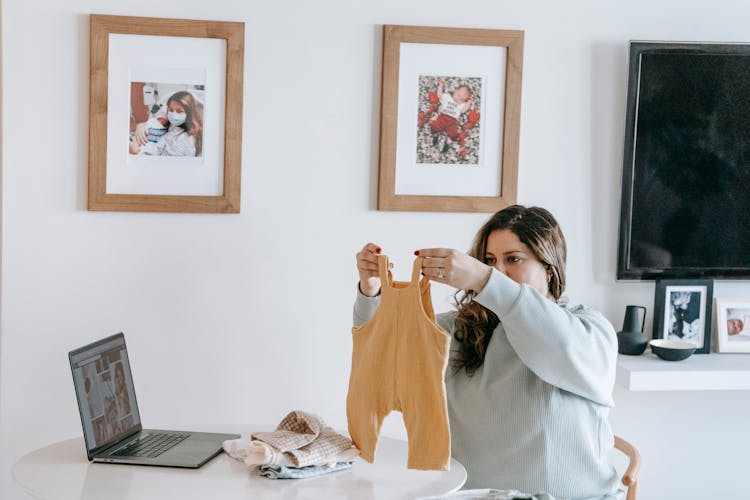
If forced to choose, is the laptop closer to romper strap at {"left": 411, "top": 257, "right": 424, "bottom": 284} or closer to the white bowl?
romper strap at {"left": 411, "top": 257, "right": 424, "bottom": 284}

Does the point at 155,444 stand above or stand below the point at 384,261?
below

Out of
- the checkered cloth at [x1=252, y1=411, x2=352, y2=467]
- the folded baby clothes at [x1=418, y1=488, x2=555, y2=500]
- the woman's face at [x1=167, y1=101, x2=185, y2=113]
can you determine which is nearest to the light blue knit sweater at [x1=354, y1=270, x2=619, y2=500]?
the checkered cloth at [x1=252, y1=411, x2=352, y2=467]

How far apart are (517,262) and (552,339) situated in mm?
245

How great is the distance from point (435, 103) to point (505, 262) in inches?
27.4

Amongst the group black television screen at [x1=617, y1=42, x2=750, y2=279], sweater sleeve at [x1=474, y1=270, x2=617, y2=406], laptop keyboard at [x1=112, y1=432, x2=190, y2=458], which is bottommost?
laptop keyboard at [x1=112, y1=432, x2=190, y2=458]

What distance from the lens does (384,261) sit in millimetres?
2061

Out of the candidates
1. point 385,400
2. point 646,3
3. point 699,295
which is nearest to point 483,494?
point 385,400

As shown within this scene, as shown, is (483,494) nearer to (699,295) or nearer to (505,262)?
(505,262)

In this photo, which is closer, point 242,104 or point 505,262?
point 505,262

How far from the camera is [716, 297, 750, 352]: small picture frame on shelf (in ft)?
9.45

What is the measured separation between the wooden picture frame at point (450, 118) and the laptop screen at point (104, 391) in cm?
89

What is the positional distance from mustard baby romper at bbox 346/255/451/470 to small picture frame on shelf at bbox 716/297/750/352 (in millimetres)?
1275

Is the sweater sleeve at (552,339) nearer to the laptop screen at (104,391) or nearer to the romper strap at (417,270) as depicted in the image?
the romper strap at (417,270)

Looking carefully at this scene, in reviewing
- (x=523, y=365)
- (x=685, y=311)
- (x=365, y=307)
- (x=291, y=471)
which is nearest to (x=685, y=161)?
(x=685, y=311)
